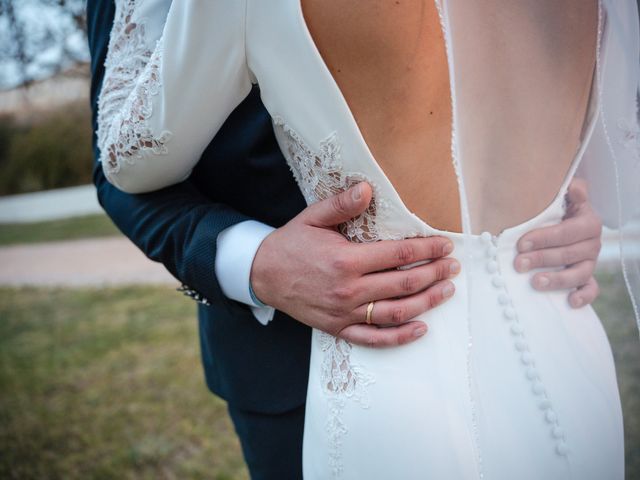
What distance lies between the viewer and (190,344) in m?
4.82

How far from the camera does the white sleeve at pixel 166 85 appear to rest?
2.96ft

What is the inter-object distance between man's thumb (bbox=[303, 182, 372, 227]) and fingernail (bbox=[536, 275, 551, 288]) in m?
0.34

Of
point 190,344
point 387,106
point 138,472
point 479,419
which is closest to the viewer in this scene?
point 387,106

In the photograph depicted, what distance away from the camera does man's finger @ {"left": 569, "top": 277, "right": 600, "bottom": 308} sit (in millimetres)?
1067

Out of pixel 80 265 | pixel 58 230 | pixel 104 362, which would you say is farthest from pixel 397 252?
pixel 58 230

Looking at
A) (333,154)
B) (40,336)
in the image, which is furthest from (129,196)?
(40,336)

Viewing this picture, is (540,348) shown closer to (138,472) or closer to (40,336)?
(138,472)

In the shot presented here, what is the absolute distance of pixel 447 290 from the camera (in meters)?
0.97

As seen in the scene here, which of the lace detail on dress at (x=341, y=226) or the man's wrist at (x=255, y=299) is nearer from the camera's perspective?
the lace detail on dress at (x=341, y=226)

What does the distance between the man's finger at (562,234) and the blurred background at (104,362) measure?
0.80 ft

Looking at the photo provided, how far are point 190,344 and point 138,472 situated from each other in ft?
5.39

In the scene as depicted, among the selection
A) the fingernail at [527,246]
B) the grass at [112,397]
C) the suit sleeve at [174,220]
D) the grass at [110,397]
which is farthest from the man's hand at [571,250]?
the grass at [110,397]

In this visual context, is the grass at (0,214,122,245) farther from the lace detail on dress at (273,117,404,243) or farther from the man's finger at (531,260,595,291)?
the man's finger at (531,260,595,291)

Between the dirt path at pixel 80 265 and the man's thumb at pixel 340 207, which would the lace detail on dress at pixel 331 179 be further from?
the dirt path at pixel 80 265
